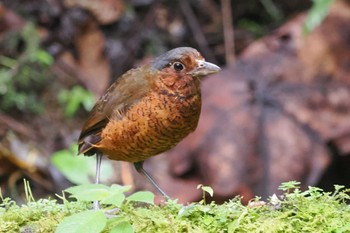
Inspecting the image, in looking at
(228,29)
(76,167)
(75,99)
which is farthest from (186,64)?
(228,29)

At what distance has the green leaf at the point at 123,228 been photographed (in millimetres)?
2525

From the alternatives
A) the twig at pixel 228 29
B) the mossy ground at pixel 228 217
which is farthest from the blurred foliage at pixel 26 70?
the mossy ground at pixel 228 217

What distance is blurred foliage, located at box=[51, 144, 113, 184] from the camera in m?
5.87

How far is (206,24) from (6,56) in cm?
213

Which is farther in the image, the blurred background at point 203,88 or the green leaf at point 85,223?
the blurred background at point 203,88

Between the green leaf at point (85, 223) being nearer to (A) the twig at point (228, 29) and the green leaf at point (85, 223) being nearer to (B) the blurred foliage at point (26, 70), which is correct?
(B) the blurred foliage at point (26, 70)

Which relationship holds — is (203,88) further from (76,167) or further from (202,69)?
(202,69)

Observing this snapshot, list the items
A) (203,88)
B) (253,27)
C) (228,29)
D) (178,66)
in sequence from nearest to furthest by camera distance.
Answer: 1. (178,66)
2. (203,88)
3. (228,29)
4. (253,27)

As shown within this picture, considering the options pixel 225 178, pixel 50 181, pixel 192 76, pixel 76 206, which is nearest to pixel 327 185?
pixel 225 178

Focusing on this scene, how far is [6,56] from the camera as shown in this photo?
7117 millimetres

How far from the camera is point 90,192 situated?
8.66 feet

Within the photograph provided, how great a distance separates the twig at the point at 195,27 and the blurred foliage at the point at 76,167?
196cm

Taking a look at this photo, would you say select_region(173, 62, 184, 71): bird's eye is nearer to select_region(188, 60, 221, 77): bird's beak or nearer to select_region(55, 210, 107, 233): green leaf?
select_region(188, 60, 221, 77): bird's beak

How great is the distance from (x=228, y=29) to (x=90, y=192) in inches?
204
